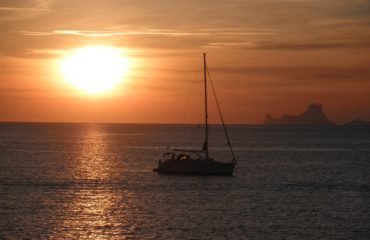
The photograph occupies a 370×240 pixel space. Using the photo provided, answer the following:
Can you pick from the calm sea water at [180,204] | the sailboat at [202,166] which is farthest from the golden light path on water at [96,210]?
the sailboat at [202,166]

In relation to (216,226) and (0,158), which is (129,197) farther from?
(0,158)

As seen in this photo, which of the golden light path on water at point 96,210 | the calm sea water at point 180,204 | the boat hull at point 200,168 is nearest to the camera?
the golden light path on water at point 96,210

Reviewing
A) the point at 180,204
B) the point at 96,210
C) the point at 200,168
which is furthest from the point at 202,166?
the point at 96,210

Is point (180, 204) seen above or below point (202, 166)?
below

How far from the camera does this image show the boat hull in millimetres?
93906

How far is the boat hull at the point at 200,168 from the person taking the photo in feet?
308

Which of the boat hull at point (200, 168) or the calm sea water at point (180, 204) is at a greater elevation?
the boat hull at point (200, 168)

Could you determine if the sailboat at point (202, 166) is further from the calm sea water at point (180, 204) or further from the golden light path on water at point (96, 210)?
the golden light path on water at point (96, 210)

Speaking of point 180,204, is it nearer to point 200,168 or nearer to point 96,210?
point 96,210

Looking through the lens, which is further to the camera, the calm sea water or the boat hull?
the boat hull

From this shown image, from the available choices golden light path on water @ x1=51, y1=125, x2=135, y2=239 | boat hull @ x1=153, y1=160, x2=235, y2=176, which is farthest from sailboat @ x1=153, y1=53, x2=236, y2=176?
golden light path on water @ x1=51, y1=125, x2=135, y2=239

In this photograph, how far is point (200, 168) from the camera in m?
93.9

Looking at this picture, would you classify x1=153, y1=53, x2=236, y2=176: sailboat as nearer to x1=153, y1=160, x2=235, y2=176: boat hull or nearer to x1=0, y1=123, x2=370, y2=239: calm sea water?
x1=153, y1=160, x2=235, y2=176: boat hull

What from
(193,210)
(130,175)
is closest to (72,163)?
(130,175)
